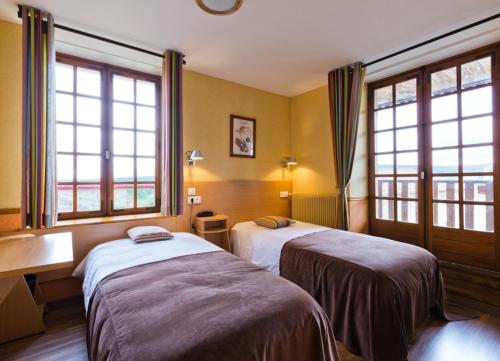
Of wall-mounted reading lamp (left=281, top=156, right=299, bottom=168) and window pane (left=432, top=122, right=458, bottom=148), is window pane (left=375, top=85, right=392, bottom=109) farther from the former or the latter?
wall-mounted reading lamp (left=281, top=156, right=299, bottom=168)

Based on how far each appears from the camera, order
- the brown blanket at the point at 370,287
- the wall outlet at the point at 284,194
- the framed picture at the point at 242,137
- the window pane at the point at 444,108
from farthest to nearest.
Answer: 1. the wall outlet at the point at 284,194
2. the framed picture at the point at 242,137
3. the window pane at the point at 444,108
4. the brown blanket at the point at 370,287

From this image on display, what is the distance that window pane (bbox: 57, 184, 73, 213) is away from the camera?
2.59 m

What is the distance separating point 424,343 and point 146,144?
341 centimetres

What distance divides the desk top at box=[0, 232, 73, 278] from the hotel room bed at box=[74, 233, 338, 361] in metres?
0.29

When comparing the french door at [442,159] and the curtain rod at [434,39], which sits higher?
the curtain rod at [434,39]

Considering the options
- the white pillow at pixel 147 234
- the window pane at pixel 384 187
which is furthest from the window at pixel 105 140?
the window pane at pixel 384 187

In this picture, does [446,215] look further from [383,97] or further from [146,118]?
[146,118]

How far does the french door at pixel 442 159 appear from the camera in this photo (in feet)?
8.84

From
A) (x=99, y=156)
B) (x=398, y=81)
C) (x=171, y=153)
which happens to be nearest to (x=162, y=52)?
(x=171, y=153)

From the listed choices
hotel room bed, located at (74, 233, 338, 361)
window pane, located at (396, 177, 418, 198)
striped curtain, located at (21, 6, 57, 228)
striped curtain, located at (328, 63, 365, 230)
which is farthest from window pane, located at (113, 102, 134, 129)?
window pane, located at (396, 177, 418, 198)

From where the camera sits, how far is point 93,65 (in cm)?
278

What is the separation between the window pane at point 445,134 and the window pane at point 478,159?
0.17 metres

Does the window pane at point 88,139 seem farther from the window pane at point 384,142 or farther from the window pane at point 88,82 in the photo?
the window pane at point 384,142

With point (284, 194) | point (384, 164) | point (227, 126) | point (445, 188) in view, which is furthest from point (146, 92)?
point (445, 188)
